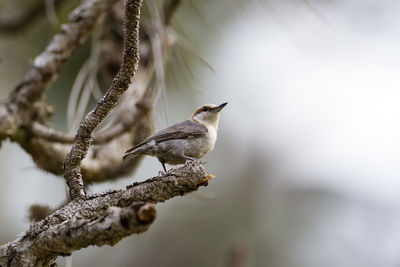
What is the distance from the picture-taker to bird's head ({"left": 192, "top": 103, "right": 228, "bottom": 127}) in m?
3.88

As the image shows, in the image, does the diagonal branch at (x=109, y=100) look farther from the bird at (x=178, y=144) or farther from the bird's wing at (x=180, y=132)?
the bird's wing at (x=180, y=132)

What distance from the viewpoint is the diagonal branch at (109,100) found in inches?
60.9

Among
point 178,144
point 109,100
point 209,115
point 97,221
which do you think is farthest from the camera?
point 209,115

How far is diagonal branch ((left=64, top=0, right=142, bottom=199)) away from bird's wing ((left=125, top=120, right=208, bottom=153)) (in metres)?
1.20

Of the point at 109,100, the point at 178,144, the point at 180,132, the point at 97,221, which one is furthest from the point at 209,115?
the point at 97,221

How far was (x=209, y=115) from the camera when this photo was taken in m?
3.91

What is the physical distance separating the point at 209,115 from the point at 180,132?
2.52ft

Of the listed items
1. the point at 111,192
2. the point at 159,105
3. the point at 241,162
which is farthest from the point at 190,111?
the point at 111,192

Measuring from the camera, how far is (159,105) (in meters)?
2.77

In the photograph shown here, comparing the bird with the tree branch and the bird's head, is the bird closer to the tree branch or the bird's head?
the bird's head

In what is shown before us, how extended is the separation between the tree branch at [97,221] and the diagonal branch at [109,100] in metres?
0.11

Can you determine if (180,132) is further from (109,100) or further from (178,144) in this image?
(109,100)

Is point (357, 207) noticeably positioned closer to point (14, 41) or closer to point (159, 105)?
point (159, 105)

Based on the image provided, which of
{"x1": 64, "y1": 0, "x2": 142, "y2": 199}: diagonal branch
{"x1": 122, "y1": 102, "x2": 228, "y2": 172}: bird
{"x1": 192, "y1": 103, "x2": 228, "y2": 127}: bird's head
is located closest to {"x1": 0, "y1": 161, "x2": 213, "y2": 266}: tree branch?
{"x1": 64, "y1": 0, "x2": 142, "y2": 199}: diagonal branch
